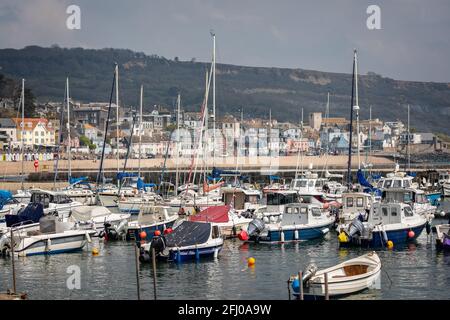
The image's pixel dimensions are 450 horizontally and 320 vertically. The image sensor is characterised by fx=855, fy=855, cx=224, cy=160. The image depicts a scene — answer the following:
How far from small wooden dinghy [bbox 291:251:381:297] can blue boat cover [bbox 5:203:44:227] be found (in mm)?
16326

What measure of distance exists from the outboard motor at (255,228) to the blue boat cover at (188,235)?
4803mm

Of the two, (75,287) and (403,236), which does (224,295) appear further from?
(403,236)

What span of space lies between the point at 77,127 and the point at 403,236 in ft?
513

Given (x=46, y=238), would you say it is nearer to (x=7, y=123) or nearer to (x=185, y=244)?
(x=185, y=244)

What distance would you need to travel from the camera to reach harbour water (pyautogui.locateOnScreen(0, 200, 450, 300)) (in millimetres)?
26703

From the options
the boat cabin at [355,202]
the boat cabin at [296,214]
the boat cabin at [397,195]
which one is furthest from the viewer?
the boat cabin at [355,202]

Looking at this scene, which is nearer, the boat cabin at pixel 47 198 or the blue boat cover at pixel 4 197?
the boat cabin at pixel 47 198

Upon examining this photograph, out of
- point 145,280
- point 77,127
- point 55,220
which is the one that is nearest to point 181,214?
point 55,220

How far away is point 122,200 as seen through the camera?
177 ft

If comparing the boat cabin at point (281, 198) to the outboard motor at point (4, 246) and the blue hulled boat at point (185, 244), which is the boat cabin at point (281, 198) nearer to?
the blue hulled boat at point (185, 244)

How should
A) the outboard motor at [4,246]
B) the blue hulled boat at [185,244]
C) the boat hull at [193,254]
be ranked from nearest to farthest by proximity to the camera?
the blue hulled boat at [185,244] < the boat hull at [193,254] < the outboard motor at [4,246]

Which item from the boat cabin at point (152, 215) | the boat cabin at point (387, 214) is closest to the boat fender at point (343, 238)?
the boat cabin at point (387, 214)

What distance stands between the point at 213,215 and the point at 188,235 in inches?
225

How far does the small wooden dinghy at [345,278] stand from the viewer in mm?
23578
